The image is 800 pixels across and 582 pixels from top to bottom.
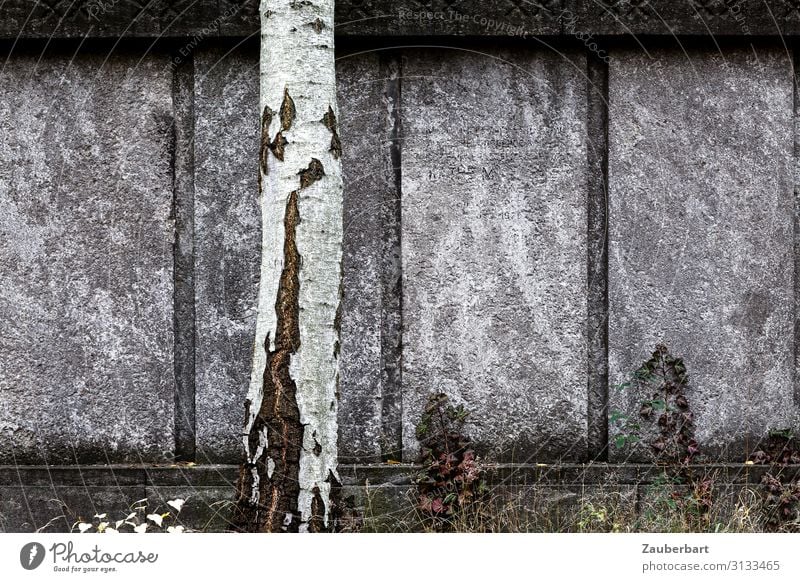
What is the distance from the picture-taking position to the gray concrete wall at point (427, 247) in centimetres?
468

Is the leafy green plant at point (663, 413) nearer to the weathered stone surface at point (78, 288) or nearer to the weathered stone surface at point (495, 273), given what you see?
the weathered stone surface at point (495, 273)

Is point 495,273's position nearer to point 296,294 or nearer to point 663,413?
point 663,413

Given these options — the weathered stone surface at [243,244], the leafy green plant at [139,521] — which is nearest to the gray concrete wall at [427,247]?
the weathered stone surface at [243,244]

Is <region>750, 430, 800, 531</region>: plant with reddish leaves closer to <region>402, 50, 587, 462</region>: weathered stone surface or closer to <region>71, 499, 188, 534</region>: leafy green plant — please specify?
<region>402, 50, 587, 462</region>: weathered stone surface

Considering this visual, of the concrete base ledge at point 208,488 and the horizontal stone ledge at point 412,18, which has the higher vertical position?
the horizontal stone ledge at point 412,18

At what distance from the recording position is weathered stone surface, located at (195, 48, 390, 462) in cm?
468

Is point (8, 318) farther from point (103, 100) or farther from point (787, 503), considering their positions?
point (787, 503)

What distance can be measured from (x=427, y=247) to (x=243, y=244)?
93 cm

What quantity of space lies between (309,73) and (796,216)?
2687 millimetres

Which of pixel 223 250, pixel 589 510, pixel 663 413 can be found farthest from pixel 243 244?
pixel 663 413

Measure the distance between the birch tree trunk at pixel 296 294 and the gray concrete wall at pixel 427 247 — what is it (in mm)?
1071

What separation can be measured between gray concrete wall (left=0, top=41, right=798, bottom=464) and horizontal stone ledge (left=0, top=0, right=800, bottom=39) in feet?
0.44
